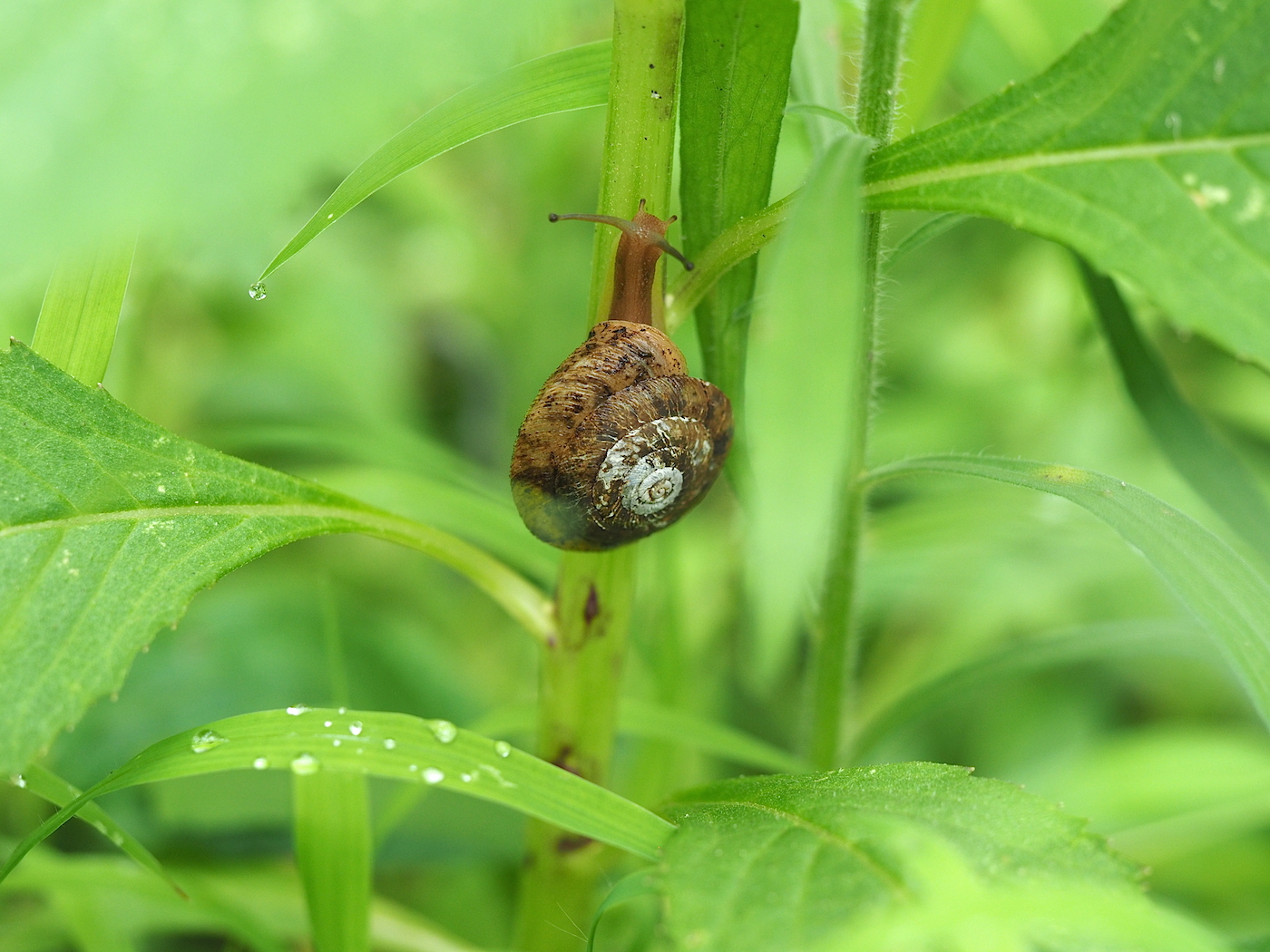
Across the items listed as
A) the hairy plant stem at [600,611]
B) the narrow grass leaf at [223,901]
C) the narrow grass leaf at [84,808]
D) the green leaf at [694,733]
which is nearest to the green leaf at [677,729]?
the green leaf at [694,733]

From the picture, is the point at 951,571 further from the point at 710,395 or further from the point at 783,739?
the point at 710,395

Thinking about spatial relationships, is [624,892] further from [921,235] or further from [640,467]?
[921,235]

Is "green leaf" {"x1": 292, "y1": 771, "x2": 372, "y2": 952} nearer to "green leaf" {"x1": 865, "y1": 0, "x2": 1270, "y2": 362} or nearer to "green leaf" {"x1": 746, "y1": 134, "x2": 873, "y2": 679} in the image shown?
"green leaf" {"x1": 746, "y1": 134, "x2": 873, "y2": 679}

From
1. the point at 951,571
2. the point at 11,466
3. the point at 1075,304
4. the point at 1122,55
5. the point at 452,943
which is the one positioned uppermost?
the point at 1075,304

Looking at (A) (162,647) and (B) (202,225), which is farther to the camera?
(A) (162,647)

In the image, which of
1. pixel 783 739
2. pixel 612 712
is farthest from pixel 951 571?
pixel 612 712

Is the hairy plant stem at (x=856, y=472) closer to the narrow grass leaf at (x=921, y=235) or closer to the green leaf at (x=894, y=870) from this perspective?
the narrow grass leaf at (x=921, y=235)
